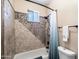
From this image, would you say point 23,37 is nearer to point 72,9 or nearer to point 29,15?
point 29,15

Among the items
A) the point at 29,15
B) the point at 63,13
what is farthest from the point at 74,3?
the point at 29,15

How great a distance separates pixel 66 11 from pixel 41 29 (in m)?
1.23

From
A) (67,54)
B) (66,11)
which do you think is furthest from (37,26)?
(67,54)

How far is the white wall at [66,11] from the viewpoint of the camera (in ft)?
6.16

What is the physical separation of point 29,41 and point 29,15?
0.82 metres

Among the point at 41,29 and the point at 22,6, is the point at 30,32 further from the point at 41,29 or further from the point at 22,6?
the point at 22,6

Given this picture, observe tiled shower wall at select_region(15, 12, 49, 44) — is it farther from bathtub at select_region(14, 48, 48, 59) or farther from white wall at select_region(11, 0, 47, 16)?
bathtub at select_region(14, 48, 48, 59)

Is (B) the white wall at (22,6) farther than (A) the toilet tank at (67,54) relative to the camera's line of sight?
Yes

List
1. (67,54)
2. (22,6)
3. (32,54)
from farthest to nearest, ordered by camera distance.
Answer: (32,54) < (22,6) < (67,54)

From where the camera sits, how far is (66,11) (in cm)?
215

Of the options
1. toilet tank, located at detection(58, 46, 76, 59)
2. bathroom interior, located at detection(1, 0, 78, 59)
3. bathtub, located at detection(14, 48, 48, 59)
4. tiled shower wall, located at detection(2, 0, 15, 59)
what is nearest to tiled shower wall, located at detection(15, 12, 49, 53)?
bathroom interior, located at detection(1, 0, 78, 59)

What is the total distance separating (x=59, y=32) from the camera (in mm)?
A: 2420

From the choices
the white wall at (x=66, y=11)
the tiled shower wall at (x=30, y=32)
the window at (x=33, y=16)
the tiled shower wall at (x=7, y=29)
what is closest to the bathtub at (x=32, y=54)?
the tiled shower wall at (x=30, y=32)

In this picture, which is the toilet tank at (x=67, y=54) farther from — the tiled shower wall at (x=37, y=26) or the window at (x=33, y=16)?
the window at (x=33, y=16)
